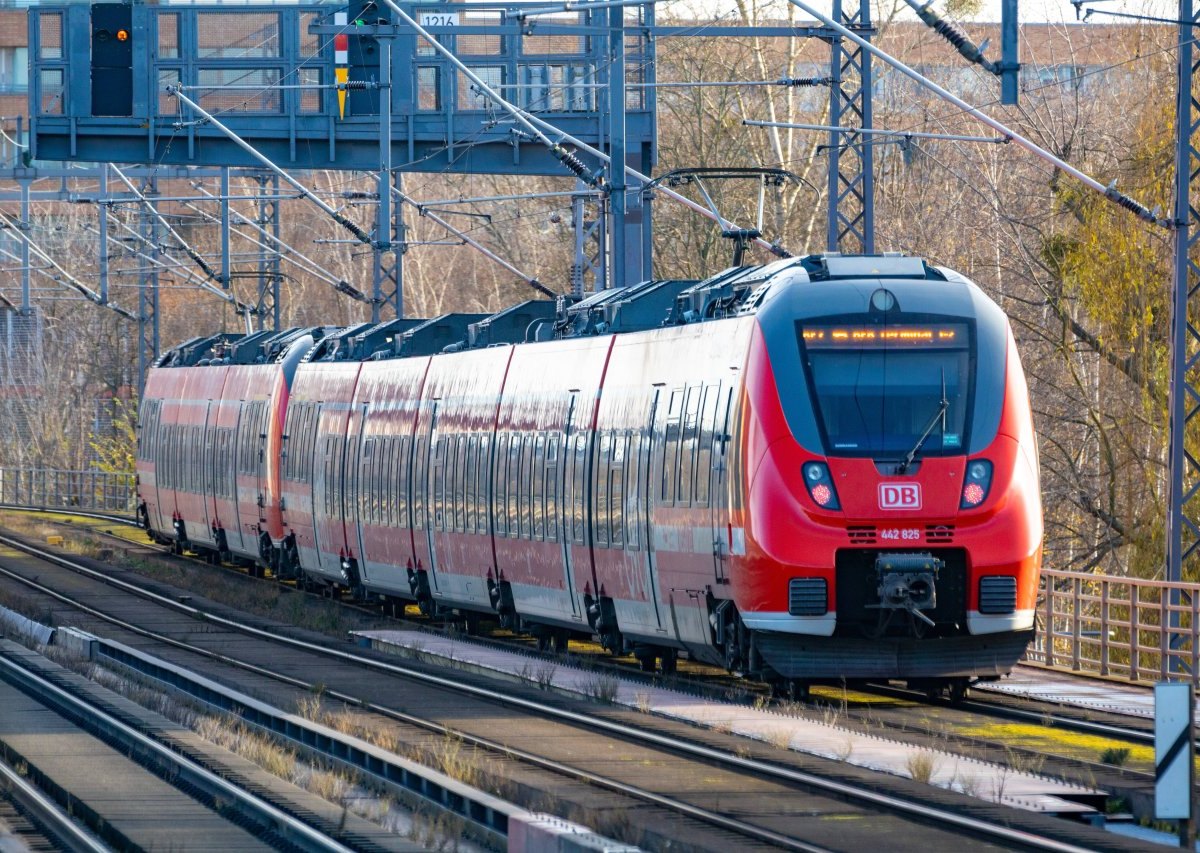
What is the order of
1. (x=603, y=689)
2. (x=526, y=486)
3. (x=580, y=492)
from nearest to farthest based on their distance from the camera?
→ (x=603, y=689)
(x=580, y=492)
(x=526, y=486)

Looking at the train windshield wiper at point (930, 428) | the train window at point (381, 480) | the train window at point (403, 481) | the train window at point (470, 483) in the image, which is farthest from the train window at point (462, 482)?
the train windshield wiper at point (930, 428)

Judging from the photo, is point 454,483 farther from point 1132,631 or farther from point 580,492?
point 1132,631

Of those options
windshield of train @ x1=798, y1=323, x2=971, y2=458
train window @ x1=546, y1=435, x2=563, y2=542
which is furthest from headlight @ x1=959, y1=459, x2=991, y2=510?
train window @ x1=546, y1=435, x2=563, y2=542

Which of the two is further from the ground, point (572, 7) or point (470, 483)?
point (572, 7)

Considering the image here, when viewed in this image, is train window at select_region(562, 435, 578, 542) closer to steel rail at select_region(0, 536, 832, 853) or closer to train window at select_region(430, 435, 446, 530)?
steel rail at select_region(0, 536, 832, 853)

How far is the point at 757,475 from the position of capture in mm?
18328

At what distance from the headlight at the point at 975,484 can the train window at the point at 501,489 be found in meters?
9.01

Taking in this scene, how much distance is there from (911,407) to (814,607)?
5.60 ft

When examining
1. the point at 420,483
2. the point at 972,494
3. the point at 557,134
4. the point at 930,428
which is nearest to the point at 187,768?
the point at 930,428

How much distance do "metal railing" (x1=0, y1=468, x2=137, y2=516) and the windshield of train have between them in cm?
5048

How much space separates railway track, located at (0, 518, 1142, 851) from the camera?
12617 millimetres

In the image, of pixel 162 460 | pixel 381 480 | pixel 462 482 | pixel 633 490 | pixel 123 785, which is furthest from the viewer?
pixel 162 460

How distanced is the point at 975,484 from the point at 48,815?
756 centimetres

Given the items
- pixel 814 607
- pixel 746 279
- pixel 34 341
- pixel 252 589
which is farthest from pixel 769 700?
pixel 34 341
